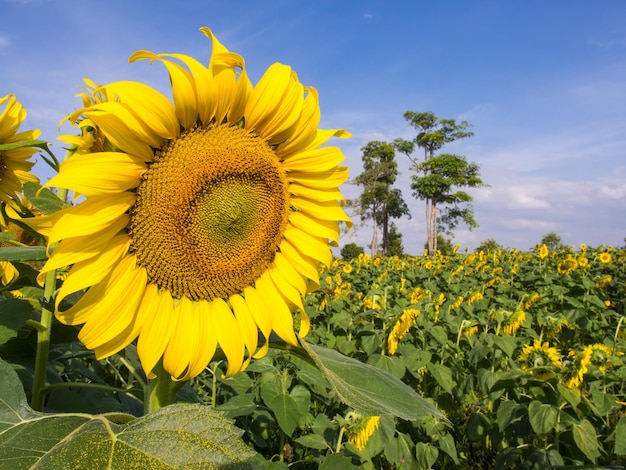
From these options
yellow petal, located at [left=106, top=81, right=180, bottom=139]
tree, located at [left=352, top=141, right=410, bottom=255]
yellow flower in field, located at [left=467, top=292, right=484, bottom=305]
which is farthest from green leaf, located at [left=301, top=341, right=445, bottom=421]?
tree, located at [left=352, top=141, right=410, bottom=255]

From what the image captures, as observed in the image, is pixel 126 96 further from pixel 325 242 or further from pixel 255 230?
pixel 325 242

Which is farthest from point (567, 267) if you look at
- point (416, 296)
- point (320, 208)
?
point (320, 208)

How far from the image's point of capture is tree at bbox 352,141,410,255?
40.7m

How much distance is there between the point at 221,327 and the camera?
3.17 ft

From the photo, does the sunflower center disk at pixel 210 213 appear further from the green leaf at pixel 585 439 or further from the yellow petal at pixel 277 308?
the green leaf at pixel 585 439

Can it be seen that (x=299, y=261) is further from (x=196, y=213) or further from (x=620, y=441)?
(x=620, y=441)

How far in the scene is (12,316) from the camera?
93cm

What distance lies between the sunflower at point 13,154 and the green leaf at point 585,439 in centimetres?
323

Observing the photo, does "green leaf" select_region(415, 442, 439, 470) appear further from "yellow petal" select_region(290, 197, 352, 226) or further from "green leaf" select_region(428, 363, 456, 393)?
"yellow petal" select_region(290, 197, 352, 226)

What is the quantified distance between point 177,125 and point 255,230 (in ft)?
0.94

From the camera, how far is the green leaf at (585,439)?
10.0 feet

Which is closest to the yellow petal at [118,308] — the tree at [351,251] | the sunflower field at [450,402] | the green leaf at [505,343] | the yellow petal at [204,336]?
the yellow petal at [204,336]

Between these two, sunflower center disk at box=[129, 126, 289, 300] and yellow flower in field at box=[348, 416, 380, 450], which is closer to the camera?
sunflower center disk at box=[129, 126, 289, 300]

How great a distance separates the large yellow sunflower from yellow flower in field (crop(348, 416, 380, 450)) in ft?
5.27
